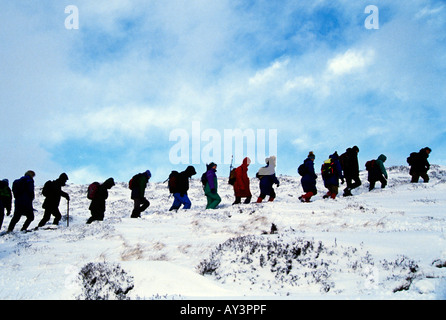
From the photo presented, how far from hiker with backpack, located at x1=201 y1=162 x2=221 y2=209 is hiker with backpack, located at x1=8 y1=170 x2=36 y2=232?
6.19m

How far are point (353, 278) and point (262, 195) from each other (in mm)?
9479

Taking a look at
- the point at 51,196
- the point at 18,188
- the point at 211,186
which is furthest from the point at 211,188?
the point at 18,188

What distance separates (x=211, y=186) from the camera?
13.8 m

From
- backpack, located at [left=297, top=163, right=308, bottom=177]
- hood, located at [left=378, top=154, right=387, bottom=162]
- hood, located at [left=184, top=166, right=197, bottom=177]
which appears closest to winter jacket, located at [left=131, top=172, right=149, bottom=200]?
hood, located at [left=184, top=166, right=197, bottom=177]

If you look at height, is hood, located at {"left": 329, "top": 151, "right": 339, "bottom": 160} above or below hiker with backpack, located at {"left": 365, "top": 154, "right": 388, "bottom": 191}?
above

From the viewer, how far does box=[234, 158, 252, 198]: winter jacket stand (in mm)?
14336

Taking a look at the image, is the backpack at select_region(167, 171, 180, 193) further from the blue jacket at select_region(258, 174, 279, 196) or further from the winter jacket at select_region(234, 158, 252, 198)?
the blue jacket at select_region(258, 174, 279, 196)

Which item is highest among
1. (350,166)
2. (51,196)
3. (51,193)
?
(350,166)

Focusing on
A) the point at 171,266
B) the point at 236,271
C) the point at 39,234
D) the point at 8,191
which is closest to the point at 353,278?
the point at 236,271

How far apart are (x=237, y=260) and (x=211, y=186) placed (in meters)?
8.24

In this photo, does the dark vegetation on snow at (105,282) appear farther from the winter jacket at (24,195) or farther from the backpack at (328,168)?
the backpack at (328,168)

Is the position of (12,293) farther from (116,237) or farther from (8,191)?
(8,191)

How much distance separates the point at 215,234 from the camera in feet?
27.9

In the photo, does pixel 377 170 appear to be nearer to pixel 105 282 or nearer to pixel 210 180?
pixel 210 180
